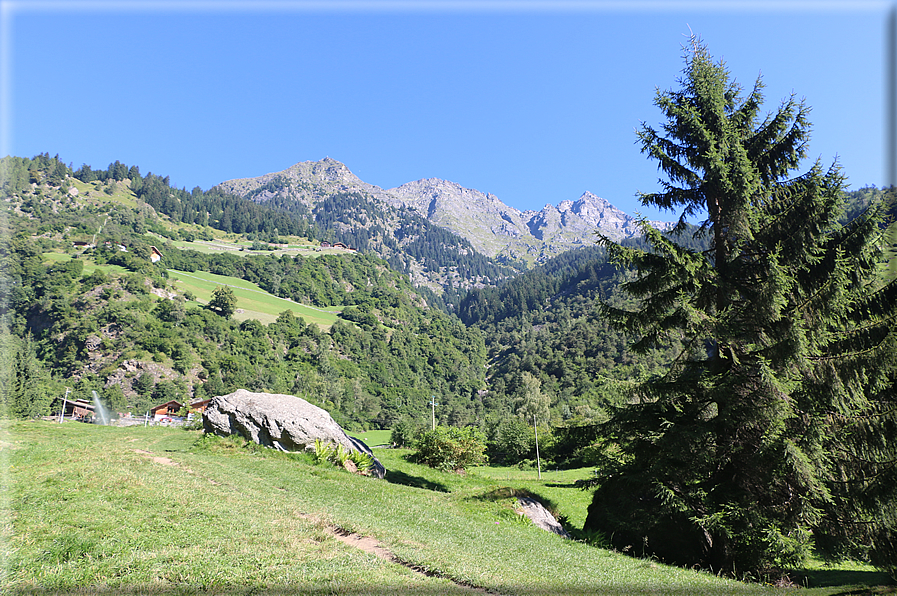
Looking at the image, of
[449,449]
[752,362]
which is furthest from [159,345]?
[752,362]

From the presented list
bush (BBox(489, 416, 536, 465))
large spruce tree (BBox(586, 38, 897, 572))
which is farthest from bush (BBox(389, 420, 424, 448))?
large spruce tree (BBox(586, 38, 897, 572))

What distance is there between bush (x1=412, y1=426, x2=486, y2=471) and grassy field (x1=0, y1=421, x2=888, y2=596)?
12.4m

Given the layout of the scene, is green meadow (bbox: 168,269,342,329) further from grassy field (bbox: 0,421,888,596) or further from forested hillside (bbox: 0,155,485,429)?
grassy field (bbox: 0,421,888,596)

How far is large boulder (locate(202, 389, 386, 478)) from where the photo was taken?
21031 mm

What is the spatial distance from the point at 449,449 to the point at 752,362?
19.1 m

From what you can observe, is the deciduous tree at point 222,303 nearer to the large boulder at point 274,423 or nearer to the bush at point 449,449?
the large boulder at point 274,423

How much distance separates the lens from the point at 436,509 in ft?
46.3

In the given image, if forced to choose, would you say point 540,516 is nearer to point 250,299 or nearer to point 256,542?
point 256,542

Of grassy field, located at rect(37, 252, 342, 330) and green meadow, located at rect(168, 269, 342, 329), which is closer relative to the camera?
grassy field, located at rect(37, 252, 342, 330)

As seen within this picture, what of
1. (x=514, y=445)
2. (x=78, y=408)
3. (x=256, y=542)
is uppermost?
(x=256, y=542)

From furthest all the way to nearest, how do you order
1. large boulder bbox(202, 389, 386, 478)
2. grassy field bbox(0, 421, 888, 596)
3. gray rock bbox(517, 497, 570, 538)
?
large boulder bbox(202, 389, 386, 478) → gray rock bbox(517, 497, 570, 538) → grassy field bbox(0, 421, 888, 596)

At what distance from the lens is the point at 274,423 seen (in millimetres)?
21219

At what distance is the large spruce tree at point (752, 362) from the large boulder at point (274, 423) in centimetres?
1316

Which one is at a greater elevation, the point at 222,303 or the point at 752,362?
the point at 222,303
